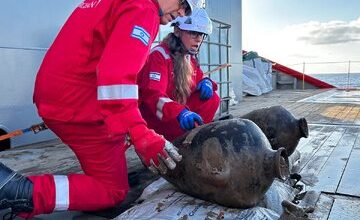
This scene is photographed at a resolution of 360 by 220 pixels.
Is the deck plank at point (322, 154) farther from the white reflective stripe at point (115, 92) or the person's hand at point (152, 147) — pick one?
the white reflective stripe at point (115, 92)

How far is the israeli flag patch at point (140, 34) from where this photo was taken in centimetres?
165

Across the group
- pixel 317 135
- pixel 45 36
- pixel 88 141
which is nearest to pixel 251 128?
pixel 88 141

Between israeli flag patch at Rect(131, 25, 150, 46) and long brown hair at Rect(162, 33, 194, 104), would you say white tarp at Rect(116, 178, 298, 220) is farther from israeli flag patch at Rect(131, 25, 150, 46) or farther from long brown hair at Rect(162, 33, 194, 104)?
long brown hair at Rect(162, 33, 194, 104)

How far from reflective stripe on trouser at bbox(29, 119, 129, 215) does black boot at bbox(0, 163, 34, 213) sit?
0.05 m

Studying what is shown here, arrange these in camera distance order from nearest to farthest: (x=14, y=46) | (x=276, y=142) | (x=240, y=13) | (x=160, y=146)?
1. (x=160, y=146)
2. (x=276, y=142)
3. (x=14, y=46)
4. (x=240, y=13)

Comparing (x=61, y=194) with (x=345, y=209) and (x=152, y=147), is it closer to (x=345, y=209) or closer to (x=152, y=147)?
(x=152, y=147)

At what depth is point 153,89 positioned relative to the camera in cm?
263

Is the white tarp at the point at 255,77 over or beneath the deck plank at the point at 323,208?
beneath

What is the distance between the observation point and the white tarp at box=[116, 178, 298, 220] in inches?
68.0

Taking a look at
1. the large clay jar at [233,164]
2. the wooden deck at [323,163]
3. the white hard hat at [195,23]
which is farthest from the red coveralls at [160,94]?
the large clay jar at [233,164]

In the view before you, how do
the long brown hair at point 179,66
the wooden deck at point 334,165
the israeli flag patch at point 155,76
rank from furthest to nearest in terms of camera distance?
the long brown hair at point 179,66, the israeli flag patch at point 155,76, the wooden deck at point 334,165

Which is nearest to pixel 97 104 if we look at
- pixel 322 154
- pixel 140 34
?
pixel 140 34

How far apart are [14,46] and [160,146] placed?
9.31 feet

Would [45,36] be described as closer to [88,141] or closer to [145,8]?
[88,141]
